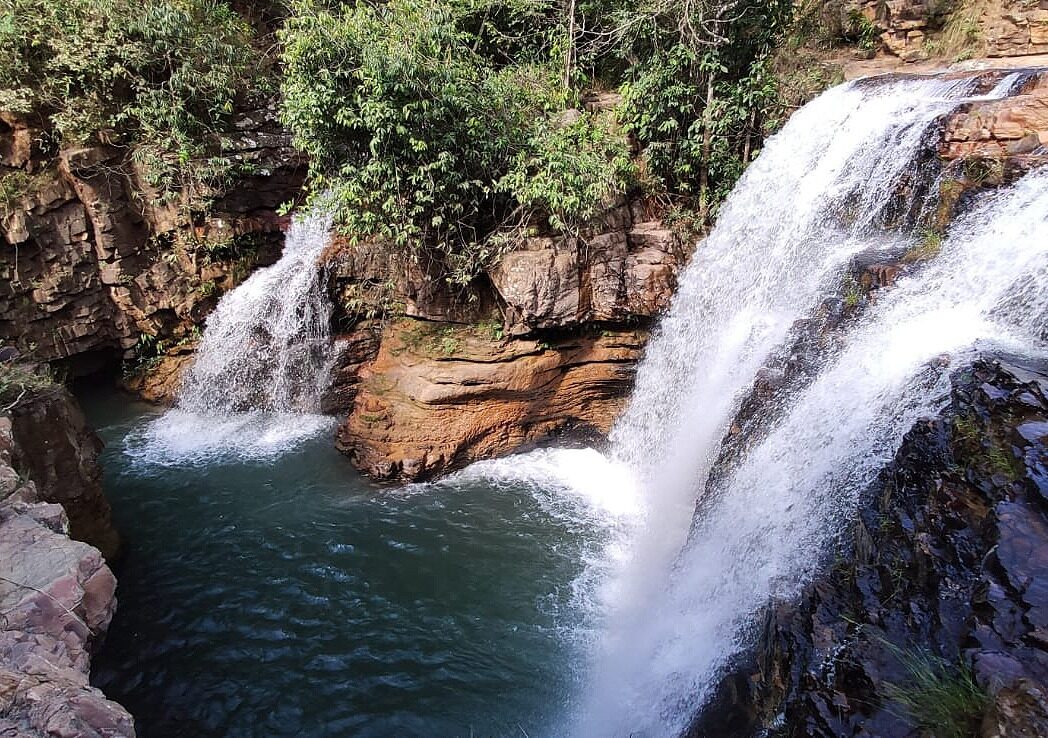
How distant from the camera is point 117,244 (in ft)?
35.3

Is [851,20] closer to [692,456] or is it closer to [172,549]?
[692,456]

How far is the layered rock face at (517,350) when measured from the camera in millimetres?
9086

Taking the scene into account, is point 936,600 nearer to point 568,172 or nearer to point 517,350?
point 517,350

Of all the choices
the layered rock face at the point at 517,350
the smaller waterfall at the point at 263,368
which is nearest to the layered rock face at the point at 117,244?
the smaller waterfall at the point at 263,368

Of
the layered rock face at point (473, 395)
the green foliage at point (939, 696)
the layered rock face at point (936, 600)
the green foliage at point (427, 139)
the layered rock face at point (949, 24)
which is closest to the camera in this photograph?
the green foliage at point (939, 696)

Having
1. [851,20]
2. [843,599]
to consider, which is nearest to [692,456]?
[843,599]

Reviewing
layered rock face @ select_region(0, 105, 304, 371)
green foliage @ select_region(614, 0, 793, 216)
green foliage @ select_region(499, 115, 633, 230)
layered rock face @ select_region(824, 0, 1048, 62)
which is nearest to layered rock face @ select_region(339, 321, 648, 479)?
green foliage @ select_region(499, 115, 633, 230)

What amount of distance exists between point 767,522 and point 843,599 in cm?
116

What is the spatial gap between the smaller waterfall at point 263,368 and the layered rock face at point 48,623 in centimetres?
632

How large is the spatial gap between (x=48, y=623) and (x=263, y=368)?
815 cm

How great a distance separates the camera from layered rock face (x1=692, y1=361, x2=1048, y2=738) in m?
2.88

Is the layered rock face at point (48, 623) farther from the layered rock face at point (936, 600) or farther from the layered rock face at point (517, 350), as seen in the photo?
the layered rock face at point (517, 350)

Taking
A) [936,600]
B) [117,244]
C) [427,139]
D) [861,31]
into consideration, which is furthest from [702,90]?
[117,244]

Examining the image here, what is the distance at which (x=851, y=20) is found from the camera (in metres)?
11.8
